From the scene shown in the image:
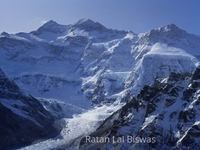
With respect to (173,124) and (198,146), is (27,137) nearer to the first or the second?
(173,124)

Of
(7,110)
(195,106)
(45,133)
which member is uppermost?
(195,106)

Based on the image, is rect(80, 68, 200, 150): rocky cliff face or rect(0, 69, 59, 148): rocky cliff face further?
rect(0, 69, 59, 148): rocky cliff face

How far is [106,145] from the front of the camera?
4023 inches

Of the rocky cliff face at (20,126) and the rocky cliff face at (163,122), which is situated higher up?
the rocky cliff face at (163,122)

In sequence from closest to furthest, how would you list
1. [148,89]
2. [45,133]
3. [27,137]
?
[148,89] < [27,137] < [45,133]

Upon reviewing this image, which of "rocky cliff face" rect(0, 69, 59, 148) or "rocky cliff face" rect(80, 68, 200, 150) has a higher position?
"rocky cliff face" rect(80, 68, 200, 150)

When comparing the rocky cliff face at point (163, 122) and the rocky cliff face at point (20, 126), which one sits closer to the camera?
the rocky cliff face at point (163, 122)

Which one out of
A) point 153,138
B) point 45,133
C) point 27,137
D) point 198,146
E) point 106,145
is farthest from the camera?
point 45,133

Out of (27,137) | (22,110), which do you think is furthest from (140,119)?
(22,110)

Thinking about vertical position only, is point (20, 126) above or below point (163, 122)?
below

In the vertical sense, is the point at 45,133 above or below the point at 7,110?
below

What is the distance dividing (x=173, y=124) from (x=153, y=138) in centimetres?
805

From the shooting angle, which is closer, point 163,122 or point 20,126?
point 163,122

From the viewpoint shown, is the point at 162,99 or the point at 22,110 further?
the point at 22,110
